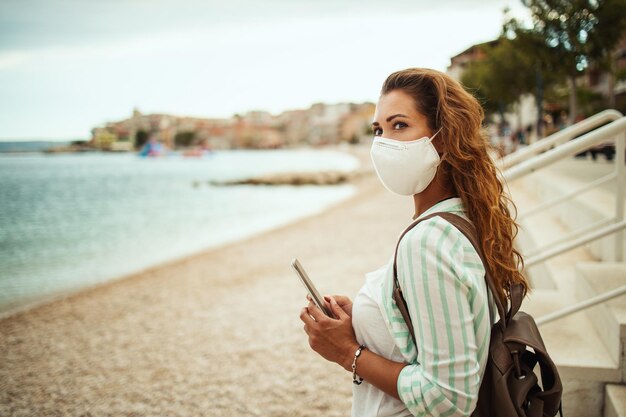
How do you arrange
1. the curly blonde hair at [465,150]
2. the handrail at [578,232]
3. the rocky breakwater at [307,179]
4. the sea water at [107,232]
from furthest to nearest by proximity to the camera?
the rocky breakwater at [307,179], the sea water at [107,232], the handrail at [578,232], the curly blonde hair at [465,150]

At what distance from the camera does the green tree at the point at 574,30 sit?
13.7 meters

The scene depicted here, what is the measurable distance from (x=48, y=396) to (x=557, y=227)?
238 inches

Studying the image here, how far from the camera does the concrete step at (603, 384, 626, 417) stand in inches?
90.2

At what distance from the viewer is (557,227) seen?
599 cm

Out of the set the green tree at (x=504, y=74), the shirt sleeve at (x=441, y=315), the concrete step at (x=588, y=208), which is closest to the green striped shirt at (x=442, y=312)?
the shirt sleeve at (x=441, y=315)

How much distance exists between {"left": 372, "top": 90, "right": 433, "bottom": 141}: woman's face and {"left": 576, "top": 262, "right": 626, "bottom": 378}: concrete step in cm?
185

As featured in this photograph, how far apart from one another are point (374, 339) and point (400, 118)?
0.68 metres

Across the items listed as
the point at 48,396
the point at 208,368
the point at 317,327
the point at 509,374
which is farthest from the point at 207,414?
the point at 509,374

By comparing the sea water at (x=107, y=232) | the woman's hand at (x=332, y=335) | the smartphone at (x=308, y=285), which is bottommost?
the sea water at (x=107, y=232)

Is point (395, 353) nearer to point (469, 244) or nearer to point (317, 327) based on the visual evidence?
point (317, 327)

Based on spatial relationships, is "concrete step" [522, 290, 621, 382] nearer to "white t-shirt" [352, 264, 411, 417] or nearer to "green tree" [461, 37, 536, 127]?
"white t-shirt" [352, 264, 411, 417]

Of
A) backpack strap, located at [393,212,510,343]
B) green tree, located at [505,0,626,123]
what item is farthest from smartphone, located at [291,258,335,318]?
green tree, located at [505,0,626,123]

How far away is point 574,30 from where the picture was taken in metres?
14.2

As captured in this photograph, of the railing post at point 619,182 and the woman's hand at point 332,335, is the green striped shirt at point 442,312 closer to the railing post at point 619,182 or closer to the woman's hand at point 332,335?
the woman's hand at point 332,335
